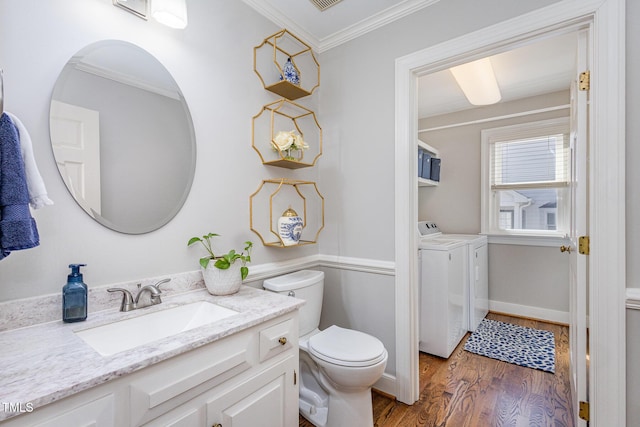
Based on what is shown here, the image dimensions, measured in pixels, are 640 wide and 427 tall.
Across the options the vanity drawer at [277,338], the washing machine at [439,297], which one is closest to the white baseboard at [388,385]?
the washing machine at [439,297]

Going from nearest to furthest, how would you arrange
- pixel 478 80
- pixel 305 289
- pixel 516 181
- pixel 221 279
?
pixel 221 279
pixel 305 289
pixel 478 80
pixel 516 181

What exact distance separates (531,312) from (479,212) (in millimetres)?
1196

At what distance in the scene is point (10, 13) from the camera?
3.44 feet

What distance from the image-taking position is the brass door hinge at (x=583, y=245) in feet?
4.51

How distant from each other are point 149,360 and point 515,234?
3645mm

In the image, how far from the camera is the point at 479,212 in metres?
3.53

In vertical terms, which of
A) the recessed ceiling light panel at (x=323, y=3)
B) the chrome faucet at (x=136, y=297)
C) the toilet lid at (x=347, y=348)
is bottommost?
the toilet lid at (x=347, y=348)

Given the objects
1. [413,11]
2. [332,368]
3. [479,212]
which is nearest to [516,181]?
[479,212]

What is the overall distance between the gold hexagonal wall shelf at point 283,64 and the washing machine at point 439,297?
1.57 metres

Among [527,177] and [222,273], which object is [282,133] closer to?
[222,273]

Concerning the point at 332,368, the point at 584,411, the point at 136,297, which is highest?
the point at 136,297

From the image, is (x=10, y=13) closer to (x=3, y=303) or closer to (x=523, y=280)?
(x=3, y=303)

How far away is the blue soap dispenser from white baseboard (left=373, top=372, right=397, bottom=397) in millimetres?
1706

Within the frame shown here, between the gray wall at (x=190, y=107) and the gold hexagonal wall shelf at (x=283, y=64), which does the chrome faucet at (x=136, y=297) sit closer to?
the gray wall at (x=190, y=107)
